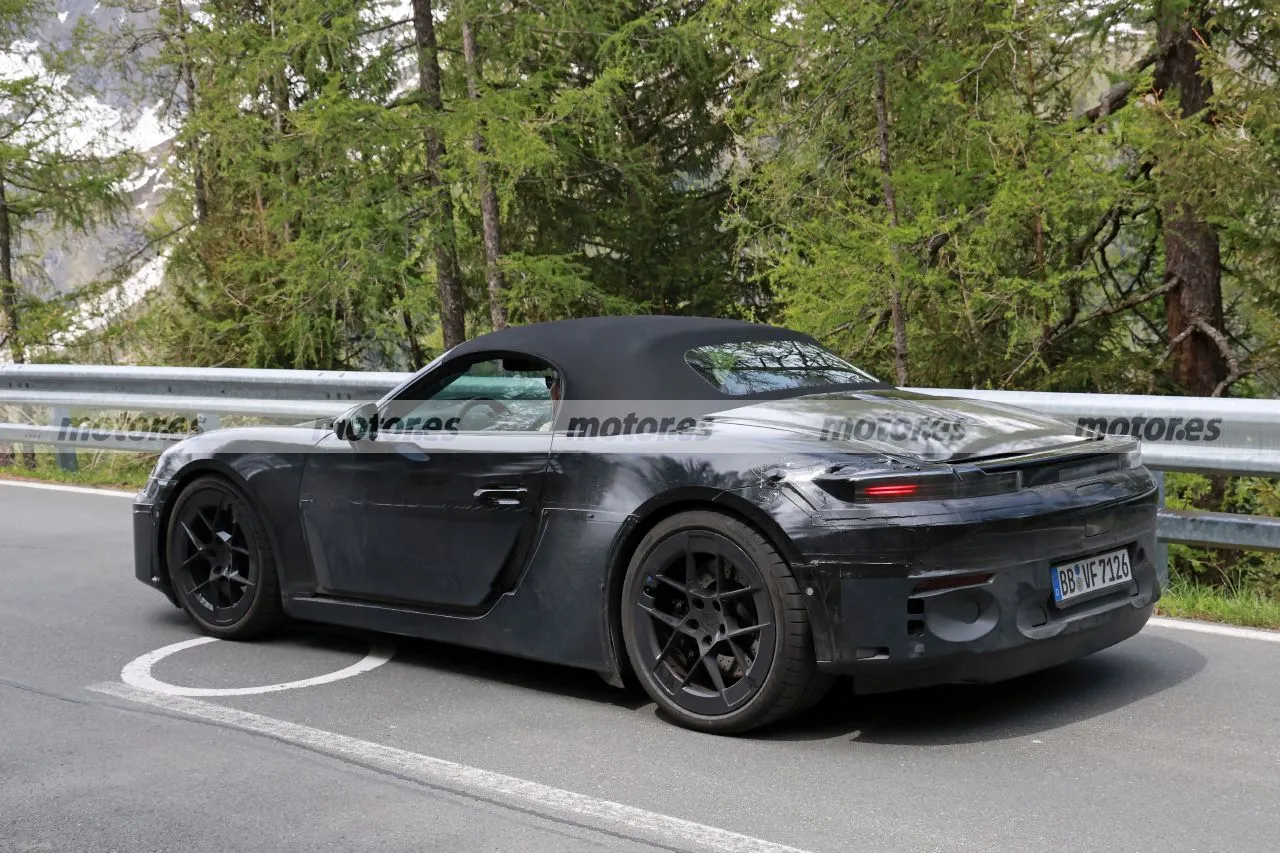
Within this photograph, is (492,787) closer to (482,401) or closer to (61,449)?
(482,401)

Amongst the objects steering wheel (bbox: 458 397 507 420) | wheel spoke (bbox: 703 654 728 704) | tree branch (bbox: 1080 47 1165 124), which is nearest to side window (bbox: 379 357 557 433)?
steering wheel (bbox: 458 397 507 420)

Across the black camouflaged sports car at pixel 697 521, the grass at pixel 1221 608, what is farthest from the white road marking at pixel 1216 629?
the black camouflaged sports car at pixel 697 521

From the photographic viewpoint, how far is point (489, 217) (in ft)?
56.8

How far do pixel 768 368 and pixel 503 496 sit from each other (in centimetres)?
108

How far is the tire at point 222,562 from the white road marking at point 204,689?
169 mm

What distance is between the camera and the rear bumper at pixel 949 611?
4.17 m

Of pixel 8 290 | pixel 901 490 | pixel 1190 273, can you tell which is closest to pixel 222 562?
pixel 901 490

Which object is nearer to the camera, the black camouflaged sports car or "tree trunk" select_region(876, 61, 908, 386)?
the black camouflaged sports car

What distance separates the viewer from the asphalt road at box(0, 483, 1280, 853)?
3.67 metres

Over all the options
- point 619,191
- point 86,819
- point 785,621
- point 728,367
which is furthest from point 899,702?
point 619,191

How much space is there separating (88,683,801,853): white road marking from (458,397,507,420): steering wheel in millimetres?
1321

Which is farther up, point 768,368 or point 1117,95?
point 1117,95

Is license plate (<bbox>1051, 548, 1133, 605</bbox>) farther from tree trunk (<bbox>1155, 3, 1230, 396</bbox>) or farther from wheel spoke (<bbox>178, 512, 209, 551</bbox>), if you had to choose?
tree trunk (<bbox>1155, 3, 1230, 396</bbox>)

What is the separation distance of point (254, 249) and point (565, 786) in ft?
64.1
